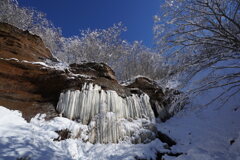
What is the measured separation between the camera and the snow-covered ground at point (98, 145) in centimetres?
402

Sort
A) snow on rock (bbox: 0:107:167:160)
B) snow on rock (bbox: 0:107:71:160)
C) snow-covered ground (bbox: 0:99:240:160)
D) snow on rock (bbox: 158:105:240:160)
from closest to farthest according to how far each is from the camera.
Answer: snow on rock (bbox: 0:107:71:160)
snow on rock (bbox: 0:107:167:160)
snow-covered ground (bbox: 0:99:240:160)
snow on rock (bbox: 158:105:240:160)

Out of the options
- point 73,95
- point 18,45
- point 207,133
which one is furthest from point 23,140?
point 207,133

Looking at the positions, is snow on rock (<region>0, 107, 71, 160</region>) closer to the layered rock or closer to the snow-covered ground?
the snow-covered ground

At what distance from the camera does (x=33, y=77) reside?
723 centimetres

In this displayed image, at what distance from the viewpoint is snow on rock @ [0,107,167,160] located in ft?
12.5

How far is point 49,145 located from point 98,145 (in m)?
1.90

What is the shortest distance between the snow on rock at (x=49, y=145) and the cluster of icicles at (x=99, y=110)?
371 mm

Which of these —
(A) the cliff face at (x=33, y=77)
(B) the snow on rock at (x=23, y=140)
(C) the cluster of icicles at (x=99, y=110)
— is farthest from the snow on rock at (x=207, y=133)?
(B) the snow on rock at (x=23, y=140)

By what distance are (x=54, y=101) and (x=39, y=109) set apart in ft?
2.74

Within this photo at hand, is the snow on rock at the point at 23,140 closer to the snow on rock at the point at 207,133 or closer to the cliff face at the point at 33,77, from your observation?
the cliff face at the point at 33,77

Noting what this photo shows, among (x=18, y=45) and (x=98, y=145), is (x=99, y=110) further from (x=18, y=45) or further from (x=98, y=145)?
(x=18, y=45)

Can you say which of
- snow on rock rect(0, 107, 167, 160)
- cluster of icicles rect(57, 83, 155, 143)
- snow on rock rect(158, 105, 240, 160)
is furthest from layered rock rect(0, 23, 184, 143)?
snow on rock rect(158, 105, 240, 160)

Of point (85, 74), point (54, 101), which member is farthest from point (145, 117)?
point (54, 101)

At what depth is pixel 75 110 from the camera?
673 cm
